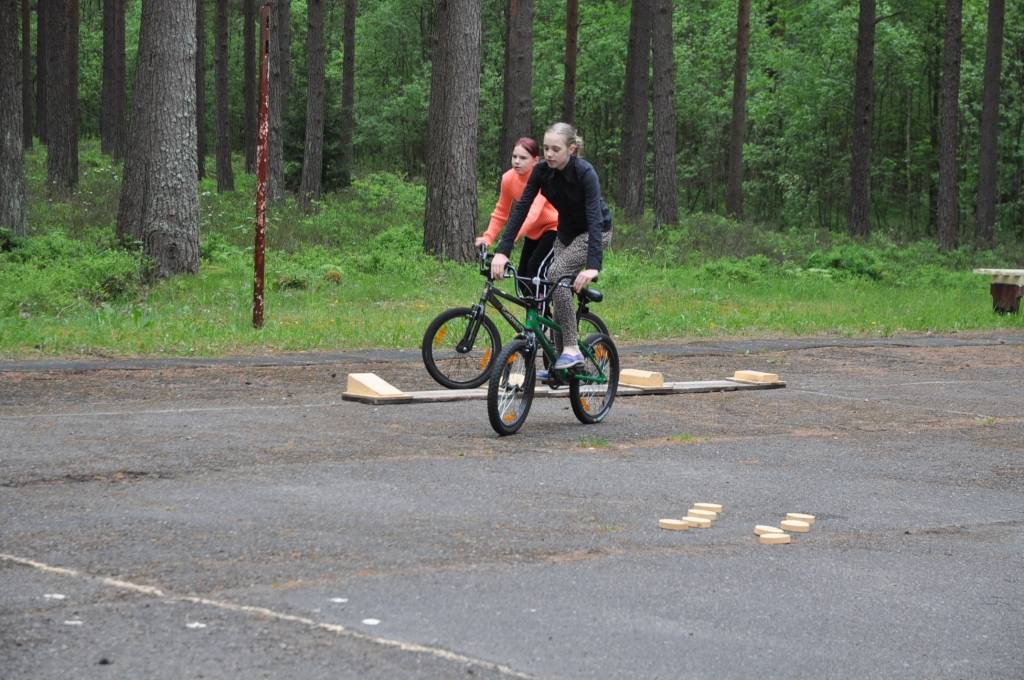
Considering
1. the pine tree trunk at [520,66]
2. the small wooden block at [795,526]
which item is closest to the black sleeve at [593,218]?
the small wooden block at [795,526]

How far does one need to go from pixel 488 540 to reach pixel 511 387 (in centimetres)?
318

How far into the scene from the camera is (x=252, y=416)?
33.0 feet

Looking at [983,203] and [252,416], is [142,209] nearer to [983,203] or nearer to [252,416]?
[252,416]

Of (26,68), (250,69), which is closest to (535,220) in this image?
(250,69)

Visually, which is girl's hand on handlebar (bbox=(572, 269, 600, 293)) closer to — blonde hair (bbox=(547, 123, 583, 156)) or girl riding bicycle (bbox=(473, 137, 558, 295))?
blonde hair (bbox=(547, 123, 583, 156))

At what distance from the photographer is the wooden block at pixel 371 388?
35.6 feet

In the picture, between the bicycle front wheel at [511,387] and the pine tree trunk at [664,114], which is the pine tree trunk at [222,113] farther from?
the bicycle front wheel at [511,387]

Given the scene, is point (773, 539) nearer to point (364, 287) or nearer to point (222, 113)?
point (364, 287)

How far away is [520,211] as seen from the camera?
10180 mm

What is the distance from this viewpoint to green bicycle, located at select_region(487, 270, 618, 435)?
9250 millimetres

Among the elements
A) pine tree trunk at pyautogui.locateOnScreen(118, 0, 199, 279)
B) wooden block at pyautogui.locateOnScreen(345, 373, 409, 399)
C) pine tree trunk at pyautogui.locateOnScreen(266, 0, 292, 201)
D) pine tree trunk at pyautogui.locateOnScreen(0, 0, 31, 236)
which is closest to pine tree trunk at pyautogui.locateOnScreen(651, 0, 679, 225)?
pine tree trunk at pyautogui.locateOnScreen(266, 0, 292, 201)

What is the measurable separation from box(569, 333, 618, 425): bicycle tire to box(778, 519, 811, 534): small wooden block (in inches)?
130

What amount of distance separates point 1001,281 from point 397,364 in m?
12.5

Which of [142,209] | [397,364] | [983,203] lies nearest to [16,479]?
[397,364]
